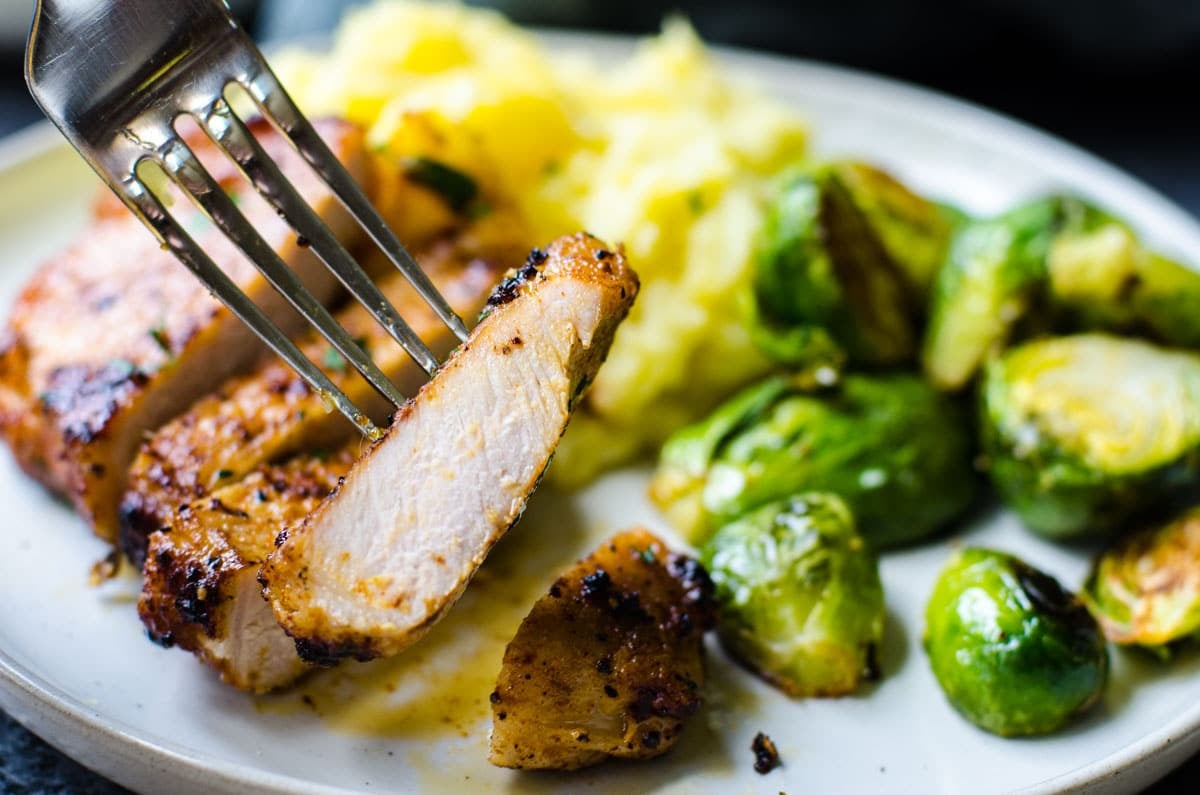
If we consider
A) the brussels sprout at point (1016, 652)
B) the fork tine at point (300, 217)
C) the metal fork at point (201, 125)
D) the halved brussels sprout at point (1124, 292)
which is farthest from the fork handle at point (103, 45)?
the halved brussels sprout at point (1124, 292)

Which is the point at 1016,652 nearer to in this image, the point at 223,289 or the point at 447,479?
the point at 447,479

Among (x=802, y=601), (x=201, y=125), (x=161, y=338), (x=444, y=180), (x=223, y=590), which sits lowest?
(x=802, y=601)

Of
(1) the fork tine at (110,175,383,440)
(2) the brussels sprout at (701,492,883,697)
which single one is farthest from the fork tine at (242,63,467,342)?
(2) the brussels sprout at (701,492,883,697)

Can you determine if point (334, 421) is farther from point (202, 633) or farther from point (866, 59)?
point (866, 59)

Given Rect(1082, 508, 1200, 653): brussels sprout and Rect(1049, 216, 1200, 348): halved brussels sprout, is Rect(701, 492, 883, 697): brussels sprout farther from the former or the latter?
Rect(1049, 216, 1200, 348): halved brussels sprout

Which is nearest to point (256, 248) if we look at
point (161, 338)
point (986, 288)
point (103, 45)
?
point (103, 45)
